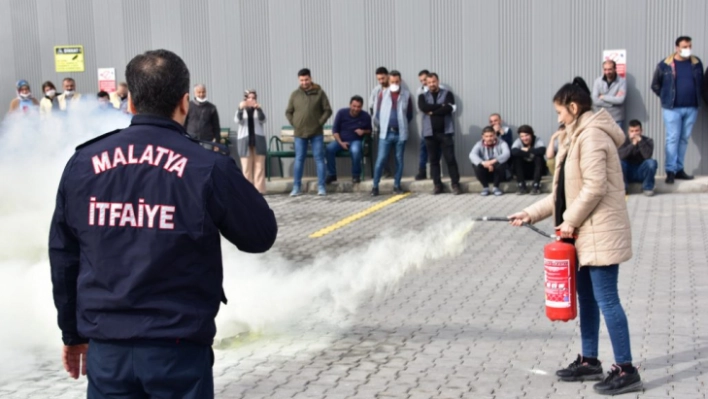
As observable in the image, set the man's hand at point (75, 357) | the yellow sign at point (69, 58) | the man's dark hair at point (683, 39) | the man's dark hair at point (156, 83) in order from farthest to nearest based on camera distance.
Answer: the yellow sign at point (69, 58) < the man's dark hair at point (683, 39) < the man's hand at point (75, 357) < the man's dark hair at point (156, 83)

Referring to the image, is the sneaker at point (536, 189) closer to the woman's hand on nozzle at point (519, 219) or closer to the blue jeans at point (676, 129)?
the blue jeans at point (676, 129)

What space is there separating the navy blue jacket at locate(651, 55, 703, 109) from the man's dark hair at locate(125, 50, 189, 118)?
13.9 m

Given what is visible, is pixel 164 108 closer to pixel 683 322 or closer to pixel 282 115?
pixel 683 322

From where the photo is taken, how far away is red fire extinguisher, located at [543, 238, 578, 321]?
20.2 feet

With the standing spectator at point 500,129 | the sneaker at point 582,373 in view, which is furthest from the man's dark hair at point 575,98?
the standing spectator at point 500,129

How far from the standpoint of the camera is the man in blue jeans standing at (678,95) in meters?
16.2

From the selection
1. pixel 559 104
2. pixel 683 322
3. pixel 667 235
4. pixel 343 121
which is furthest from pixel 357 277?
pixel 343 121

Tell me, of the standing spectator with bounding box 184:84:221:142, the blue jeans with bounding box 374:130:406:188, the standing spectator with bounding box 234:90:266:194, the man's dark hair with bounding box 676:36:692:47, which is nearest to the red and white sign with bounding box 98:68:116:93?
the standing spectator with bounding box 184:84:221:142

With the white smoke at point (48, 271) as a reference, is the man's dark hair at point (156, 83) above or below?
above

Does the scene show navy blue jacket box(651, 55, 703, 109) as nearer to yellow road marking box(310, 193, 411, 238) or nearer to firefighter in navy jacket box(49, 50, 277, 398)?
yellow road marking box(310, 193, 411, 238)

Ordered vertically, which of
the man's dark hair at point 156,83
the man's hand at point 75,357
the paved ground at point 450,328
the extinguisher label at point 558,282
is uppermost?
the man's dark hair at point 156,83

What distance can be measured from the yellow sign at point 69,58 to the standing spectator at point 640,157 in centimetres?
1081

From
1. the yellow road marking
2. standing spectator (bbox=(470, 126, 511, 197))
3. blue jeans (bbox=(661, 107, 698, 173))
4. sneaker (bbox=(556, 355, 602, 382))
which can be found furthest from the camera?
standing spectator (bbox=(470, 126, 511, 197))

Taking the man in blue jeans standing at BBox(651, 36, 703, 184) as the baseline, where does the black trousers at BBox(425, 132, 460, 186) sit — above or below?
below
